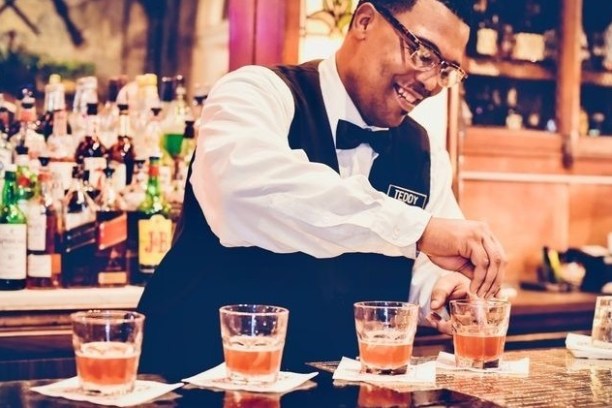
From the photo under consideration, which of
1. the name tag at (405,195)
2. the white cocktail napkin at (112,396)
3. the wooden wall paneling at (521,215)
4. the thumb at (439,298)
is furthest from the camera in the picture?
the wooden wall paneling at (521,215)

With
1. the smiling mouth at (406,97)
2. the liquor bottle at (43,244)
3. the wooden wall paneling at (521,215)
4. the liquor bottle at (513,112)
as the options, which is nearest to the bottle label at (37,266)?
the liquor bottle at (43,244)

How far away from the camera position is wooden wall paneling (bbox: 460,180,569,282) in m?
3.50

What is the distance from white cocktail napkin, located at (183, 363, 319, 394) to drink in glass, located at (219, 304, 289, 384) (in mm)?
Answer: 12

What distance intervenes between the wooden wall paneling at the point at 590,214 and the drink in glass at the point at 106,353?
292cm

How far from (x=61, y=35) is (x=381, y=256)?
1.58 metres

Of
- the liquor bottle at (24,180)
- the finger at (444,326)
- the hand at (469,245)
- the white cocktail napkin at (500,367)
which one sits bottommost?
the white cocktail napkin at (500,367)

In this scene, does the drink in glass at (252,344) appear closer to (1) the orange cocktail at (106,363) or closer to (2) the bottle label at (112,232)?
(1) the orange cocktail at (106,363)

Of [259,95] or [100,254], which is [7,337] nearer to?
[100,254]

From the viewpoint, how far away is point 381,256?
1995mm

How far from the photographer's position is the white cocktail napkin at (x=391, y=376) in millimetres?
1257

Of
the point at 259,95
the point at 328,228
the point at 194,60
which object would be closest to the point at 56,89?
the point at 194,60

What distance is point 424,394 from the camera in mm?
1186

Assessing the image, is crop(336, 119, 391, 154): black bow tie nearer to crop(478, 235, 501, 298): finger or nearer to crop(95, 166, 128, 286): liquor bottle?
crop(478, 235, 501, 298): finger

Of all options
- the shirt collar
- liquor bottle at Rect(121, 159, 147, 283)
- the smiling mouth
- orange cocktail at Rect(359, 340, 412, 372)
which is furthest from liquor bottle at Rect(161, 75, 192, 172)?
orange cocktail at Rect(359, 340, 412, 372)
